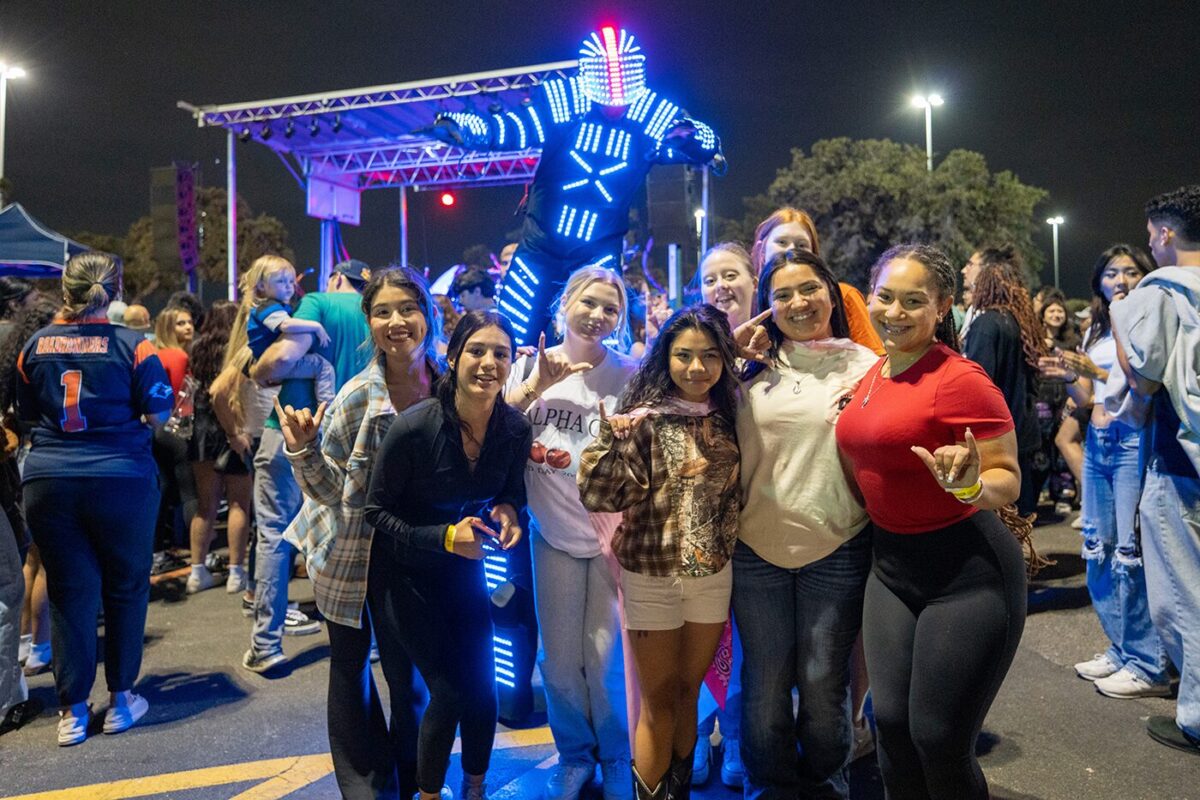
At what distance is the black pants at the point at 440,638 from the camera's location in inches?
104

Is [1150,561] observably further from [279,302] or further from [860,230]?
[860,230]

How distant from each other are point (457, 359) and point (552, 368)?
16.2 inches

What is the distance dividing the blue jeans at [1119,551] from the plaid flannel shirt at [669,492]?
7.99 feet

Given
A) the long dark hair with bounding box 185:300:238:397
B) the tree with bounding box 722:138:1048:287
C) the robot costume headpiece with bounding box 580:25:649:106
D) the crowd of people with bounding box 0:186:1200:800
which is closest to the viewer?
the crowd of people with bounding box 0:186:1200:800

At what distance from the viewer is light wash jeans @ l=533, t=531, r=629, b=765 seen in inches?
115

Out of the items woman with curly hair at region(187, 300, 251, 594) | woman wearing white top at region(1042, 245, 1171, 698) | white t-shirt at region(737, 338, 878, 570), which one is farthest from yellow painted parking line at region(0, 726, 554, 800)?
woman wearing white top at region(1042, 245, 1171, 698)

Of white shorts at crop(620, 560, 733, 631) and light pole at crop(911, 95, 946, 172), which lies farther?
light pole at crop(911, 95, 946, 172)

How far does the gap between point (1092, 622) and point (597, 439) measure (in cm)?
404

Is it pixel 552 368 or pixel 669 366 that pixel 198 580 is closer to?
pixel 552 368

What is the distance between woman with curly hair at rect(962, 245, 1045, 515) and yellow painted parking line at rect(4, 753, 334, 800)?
3881 mm

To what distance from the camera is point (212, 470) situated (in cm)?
622

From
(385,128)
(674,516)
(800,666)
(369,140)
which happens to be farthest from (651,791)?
(369,140)

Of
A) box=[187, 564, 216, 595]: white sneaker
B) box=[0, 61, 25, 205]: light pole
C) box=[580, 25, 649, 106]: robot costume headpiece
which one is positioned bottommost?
box=[187, 564, 216, 595]: white sneaker

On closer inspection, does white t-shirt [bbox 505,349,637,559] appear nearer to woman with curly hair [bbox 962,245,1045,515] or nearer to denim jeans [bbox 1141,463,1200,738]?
denim jeans [bbox 1141,463,1200,738]
